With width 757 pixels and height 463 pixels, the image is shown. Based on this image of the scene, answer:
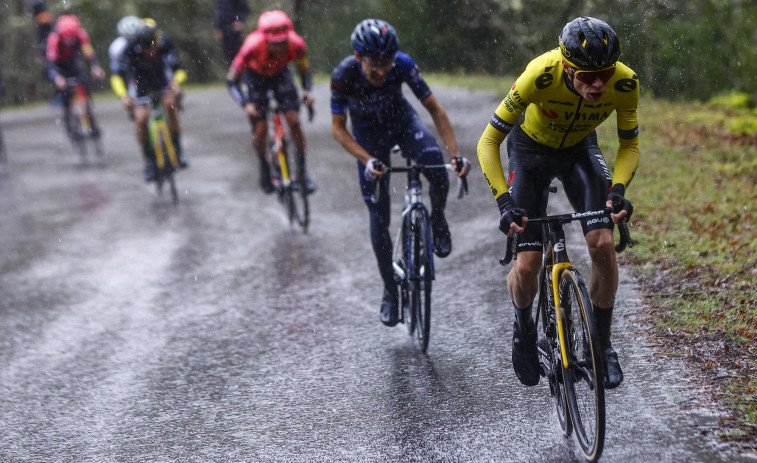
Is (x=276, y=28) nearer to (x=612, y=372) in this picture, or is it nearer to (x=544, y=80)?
(x=544, y=80)

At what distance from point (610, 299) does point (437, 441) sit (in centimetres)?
123

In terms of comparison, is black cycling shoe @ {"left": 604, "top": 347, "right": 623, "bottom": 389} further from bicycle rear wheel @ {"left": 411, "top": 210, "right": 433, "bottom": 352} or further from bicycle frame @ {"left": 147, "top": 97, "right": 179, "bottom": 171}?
bicycle frame @ {"left": 147, "top": 97, "right": 179, "bottom": 171}

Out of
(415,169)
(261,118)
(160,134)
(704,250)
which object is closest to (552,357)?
(415,169)

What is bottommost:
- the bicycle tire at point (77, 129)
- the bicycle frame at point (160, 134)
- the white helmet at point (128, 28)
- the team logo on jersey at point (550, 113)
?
the bicycle tire at point (77, 129)

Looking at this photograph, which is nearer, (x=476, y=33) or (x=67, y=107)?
(x=67, y=107)

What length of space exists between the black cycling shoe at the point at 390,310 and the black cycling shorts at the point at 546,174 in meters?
1.91

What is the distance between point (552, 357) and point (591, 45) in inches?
65.9

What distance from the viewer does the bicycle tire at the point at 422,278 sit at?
19.1 feet

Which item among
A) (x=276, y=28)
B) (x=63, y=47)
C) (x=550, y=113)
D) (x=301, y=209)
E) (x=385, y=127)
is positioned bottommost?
(x=301, y=209)

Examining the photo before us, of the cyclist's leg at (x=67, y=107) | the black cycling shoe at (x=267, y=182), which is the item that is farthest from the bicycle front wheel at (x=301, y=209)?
the cyclist's leg at (x=67, y=107)

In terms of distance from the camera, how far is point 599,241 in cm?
429

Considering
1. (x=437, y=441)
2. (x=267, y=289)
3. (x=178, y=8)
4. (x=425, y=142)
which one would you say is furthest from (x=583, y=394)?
A: (x=178, y=8)

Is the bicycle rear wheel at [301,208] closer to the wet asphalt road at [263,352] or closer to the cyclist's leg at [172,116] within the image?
the wet asphalt road at [263,352]

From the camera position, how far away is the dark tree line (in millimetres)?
15445
